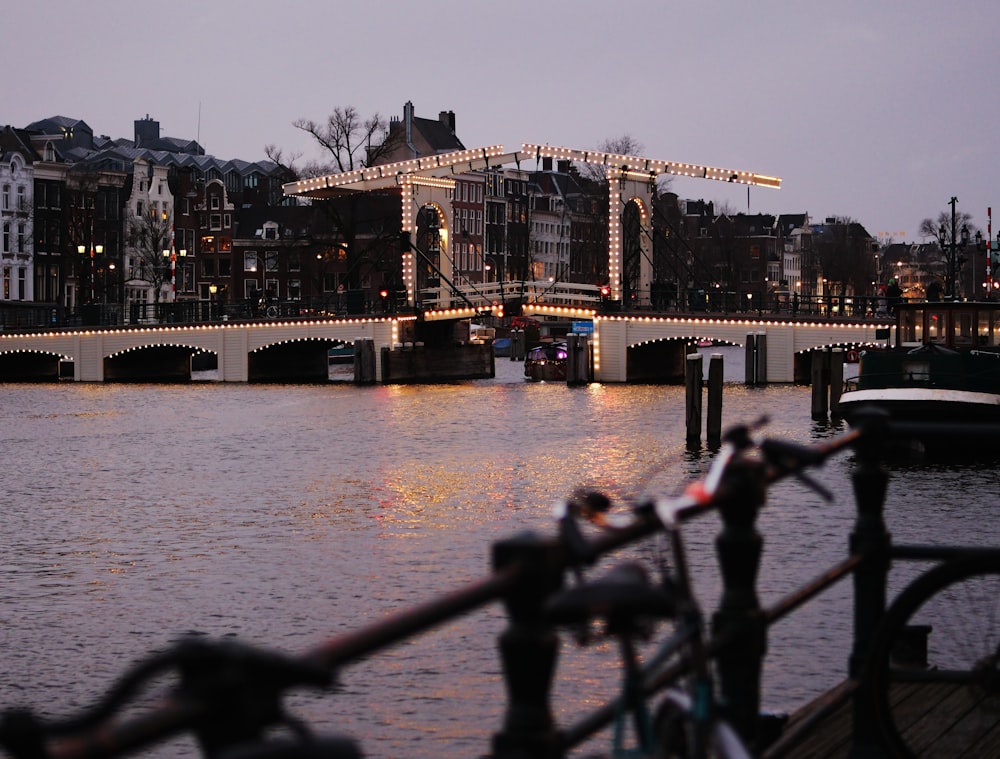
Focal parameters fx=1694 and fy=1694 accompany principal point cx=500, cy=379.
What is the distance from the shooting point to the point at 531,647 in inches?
116

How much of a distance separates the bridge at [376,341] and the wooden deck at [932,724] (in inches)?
1685

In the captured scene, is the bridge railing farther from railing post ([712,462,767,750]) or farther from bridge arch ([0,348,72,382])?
railing post ([712,462,767,750])

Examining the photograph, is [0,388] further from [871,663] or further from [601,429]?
[871,663]

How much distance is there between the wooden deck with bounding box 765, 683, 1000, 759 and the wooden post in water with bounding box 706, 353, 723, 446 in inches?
924

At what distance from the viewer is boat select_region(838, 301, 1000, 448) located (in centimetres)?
2700

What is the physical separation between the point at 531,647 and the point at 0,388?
57.3m

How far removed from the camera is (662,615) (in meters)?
2.96

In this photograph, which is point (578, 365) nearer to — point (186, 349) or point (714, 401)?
point (186, 349)

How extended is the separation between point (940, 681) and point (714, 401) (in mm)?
24575

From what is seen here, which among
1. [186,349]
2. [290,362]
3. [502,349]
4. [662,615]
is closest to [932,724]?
[662,615]

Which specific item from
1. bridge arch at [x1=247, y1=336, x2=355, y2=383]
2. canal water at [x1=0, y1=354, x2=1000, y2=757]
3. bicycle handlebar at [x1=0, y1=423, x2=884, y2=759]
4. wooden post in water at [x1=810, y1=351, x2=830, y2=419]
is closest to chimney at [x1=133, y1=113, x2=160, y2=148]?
bridge arch at [x1=247, y1=336, x2=355, y2=383]

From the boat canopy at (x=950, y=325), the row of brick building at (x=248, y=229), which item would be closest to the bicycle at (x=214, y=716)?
the boat canopy at (x=950, y=325)

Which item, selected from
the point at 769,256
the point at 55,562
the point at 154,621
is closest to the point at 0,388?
the point at 55,562

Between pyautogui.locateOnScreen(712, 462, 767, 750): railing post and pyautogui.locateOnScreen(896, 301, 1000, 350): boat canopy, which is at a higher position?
pyautogui.locateOnScreen(896, 301, 1000, 350): boat canopy
